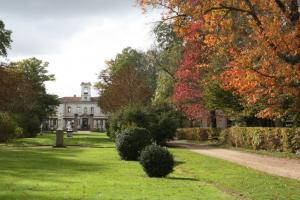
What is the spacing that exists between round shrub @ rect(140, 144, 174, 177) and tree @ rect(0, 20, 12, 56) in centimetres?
4188

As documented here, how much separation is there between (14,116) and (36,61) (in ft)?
111

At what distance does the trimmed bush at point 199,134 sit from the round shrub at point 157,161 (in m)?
31.0

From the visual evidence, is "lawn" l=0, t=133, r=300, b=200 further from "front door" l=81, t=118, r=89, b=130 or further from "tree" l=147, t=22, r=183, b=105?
"front door" l=81, t=118, r=89, b=130

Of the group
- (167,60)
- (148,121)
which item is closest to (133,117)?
(148,121)

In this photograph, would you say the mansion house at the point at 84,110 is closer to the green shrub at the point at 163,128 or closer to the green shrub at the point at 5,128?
the green shrub at the point at 5,128

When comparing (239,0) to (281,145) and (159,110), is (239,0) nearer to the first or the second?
(281,145)

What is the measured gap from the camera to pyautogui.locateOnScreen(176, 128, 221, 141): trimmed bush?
4809 centimetres

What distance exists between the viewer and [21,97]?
189 ft

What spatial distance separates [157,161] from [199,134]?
35.8 meters

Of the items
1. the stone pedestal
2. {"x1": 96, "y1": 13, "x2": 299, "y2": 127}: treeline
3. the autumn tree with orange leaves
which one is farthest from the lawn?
the stone pedestal

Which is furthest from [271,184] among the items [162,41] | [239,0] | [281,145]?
[162,41]

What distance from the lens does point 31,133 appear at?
5531 cm

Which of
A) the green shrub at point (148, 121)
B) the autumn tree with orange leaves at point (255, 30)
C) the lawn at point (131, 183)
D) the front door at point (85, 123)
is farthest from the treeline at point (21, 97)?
the front door at point (85, 123)

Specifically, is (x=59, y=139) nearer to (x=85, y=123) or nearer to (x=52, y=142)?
(x=52, y=142)
